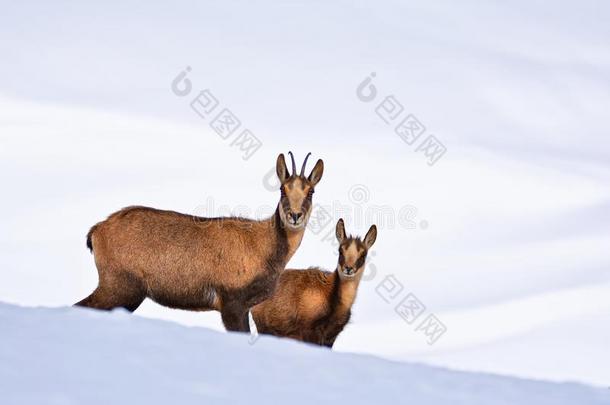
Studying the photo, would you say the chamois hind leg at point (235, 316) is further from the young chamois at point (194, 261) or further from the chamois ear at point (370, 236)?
the chamois ear at point (370, 236)

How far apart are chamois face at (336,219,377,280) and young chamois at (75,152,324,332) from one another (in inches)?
53.5

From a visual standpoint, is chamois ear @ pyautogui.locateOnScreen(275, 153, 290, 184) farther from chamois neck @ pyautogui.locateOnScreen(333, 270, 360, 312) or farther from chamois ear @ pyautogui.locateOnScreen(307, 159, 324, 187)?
chamois neck @ pyautogui.locateOnScreen(333, 270, 360, 312)

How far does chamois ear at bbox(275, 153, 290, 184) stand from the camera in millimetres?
13859

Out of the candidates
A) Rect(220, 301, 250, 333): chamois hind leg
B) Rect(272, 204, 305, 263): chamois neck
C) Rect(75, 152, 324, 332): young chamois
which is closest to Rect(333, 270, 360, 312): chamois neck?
Rect(272, 204, 305, 263): chamois neck

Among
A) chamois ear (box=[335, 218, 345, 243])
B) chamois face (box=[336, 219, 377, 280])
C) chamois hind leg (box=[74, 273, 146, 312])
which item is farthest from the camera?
chamois ear (box=[335, 218, 345, 243])

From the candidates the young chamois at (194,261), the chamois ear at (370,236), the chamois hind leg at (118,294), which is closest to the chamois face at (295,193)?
the young chamois at (194,261)

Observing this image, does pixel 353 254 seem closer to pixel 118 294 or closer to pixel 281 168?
pixel 281 168

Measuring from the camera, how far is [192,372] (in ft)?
23.5

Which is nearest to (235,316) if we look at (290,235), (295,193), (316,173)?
(290,235)

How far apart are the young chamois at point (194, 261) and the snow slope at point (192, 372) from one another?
508 cm

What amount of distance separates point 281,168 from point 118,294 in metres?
2.96

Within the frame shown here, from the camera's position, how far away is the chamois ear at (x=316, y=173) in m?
13.9

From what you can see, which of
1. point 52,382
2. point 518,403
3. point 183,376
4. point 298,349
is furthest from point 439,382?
point 52,382

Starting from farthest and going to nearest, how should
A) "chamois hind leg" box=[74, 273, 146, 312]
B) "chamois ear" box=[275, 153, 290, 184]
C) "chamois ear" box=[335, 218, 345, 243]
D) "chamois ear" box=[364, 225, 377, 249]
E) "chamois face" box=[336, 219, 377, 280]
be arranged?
"chamois ear" box=[335, 218, 345, 243], "chamois ear" box=[364, 225, 377, 249], "chamois face" box=[336, 219, 377, 280], "chamois ear" box=[275, 153, 290, 184], "chamois hind leg" box=[74, 273, 146, 312]
